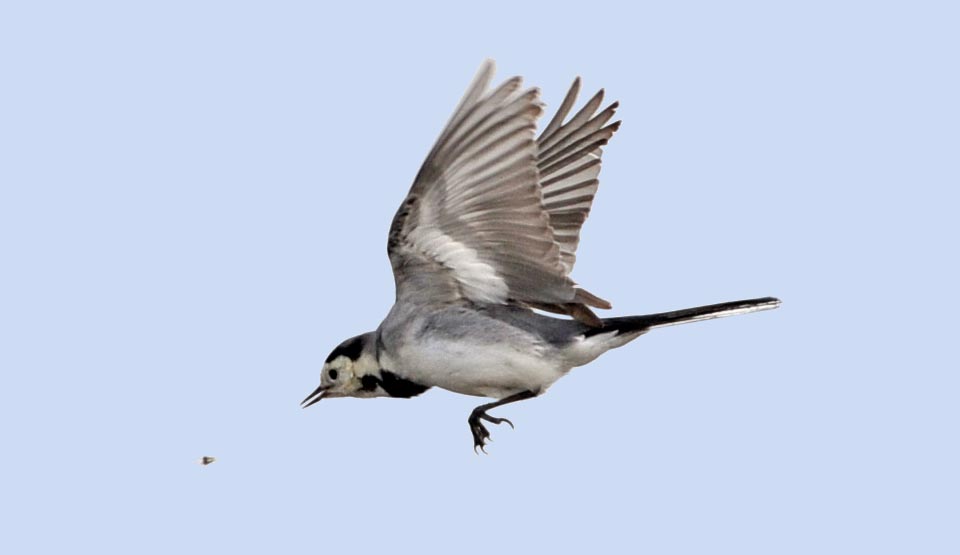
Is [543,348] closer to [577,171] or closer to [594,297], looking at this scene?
[594,297]

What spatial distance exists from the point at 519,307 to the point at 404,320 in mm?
618

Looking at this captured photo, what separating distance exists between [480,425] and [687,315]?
1325mm

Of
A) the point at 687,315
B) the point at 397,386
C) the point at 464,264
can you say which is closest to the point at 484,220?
the point at 464,264

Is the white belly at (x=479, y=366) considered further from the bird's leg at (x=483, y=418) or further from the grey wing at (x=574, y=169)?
the grey wing at (x=574, y=169)

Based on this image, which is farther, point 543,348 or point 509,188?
point 543,348

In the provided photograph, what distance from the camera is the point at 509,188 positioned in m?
6.90

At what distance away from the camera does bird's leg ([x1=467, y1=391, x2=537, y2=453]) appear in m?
7.66

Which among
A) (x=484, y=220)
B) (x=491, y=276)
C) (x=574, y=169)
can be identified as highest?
(x=574, y=169)

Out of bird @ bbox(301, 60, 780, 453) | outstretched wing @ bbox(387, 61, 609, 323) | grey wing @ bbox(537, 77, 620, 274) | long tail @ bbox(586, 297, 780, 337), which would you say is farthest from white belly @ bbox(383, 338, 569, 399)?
grey wing @ bbox(537, 77, 620, 274)

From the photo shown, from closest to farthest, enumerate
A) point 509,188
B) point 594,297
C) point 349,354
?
1. point 509,188
2. point 594,297
3. point 349,354

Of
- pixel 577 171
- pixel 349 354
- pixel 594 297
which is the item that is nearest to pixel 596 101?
pixel 577 171

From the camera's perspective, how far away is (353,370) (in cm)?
800

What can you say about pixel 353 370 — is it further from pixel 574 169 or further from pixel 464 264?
pixel 574 169

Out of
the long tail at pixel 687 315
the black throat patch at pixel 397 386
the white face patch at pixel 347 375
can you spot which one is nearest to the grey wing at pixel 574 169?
the long tail at pixel 687 315
